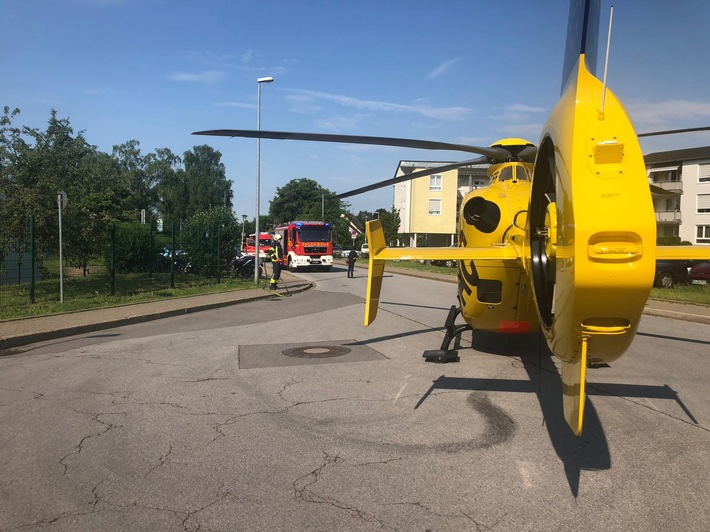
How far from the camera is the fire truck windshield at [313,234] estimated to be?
33250 mm

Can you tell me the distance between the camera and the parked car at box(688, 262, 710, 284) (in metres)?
21.6

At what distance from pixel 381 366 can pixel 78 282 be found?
14.7 metres

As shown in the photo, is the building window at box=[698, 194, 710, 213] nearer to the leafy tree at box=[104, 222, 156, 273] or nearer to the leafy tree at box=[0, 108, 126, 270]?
the leafy tree at box=[104, 222, 156, 273]

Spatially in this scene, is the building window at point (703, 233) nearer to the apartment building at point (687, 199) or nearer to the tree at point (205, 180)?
the apartment building at point (687, 199)

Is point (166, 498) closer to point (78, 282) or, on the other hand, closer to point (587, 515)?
point (587, 515)

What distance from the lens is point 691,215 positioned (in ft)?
150

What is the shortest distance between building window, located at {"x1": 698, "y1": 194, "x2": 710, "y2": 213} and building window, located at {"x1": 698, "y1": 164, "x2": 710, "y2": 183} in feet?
4.17

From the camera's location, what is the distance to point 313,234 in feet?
109

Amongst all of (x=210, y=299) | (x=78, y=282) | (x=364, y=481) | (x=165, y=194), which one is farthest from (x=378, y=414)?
(x=165, y=194)

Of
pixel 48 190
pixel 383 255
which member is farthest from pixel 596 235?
pixel 48 190

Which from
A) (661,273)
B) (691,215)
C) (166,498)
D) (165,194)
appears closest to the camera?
(166,498)

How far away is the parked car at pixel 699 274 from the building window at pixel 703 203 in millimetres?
27803

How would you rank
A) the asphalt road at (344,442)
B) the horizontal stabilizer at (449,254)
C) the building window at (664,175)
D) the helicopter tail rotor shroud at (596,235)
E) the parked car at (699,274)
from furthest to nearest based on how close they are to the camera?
the building window at (664,175)
the parked car at (699,274)
the horizontal stabilizer at (449,254)
the asphalt road at (344,442)
the helicopter tail rotor shroud at (596,235)

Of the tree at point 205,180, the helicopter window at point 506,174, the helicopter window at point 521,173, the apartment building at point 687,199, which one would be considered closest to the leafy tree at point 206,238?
the helicopter window at point 506,174
